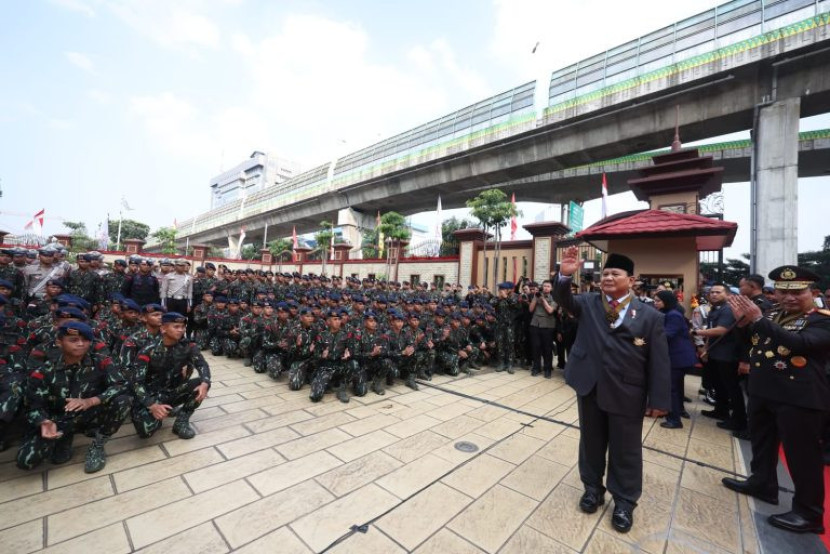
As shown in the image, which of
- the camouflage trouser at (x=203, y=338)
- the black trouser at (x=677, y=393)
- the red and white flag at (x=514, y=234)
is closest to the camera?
the black trouser at (x=677, y=393)

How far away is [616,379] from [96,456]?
4.17 meters

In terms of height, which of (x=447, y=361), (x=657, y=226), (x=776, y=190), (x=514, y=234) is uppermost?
(x=776, y=190)

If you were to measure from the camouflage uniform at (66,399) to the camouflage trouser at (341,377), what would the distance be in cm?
213

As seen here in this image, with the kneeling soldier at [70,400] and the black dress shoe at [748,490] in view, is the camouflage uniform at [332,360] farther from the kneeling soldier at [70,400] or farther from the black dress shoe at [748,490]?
the black dress shoe at [748,490]

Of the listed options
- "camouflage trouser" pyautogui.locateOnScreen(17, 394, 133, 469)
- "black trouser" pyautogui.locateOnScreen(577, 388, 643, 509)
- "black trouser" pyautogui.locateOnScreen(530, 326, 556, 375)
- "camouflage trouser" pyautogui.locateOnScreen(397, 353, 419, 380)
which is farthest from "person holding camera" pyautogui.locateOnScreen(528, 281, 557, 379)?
"camouflage trouser" pyautogui.locateOnScreen(17, 394, 133, 469)

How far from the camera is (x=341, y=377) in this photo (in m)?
5.01

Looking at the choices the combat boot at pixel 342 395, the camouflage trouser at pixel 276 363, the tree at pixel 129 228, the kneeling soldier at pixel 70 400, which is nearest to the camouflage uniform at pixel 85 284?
the camouflage trouser at pixel 276 363

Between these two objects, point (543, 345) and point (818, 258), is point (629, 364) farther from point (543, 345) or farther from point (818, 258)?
point (818, 258)

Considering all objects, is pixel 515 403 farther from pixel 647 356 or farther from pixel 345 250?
pixel 345 250

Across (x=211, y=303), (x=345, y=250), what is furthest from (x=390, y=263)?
(x=211, y=303)

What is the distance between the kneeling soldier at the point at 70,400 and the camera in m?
2.73

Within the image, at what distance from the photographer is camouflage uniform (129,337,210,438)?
340 centimetres

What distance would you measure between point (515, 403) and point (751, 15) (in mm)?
16514

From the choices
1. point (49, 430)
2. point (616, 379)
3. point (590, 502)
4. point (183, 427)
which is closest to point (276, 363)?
point (183, 427)
